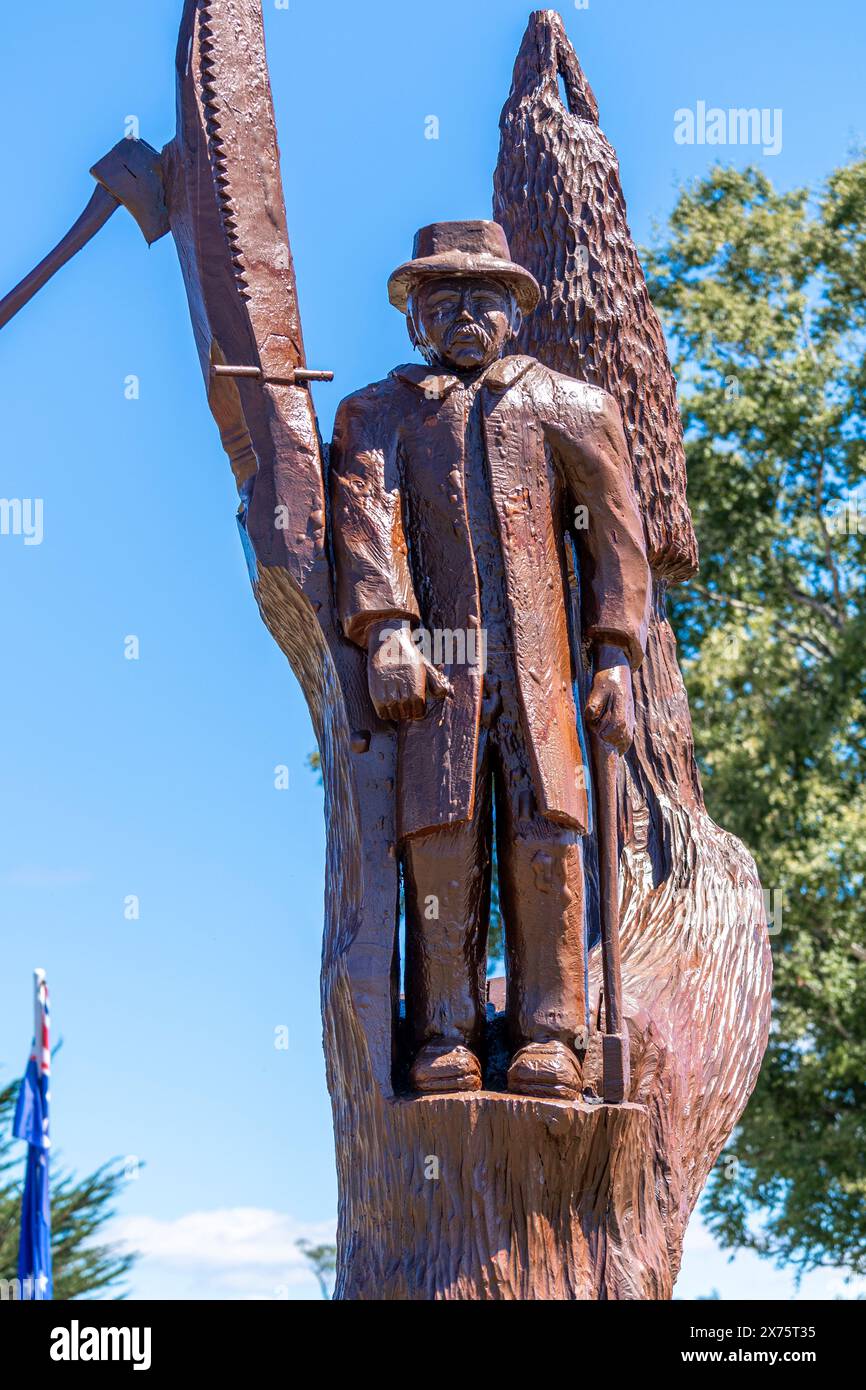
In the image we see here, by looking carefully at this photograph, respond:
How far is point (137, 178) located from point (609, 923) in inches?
118

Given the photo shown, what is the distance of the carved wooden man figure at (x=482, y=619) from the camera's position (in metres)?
6.23

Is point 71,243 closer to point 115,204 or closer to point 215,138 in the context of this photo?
point 115,204

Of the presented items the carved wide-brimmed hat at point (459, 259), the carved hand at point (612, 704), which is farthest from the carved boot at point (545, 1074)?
the carved wide-brimmed hat at point (459, 259)

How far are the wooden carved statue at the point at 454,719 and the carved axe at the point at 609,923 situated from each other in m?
0.01

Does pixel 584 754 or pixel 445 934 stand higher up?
pixel 584 754

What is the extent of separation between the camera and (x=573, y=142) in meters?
8.76

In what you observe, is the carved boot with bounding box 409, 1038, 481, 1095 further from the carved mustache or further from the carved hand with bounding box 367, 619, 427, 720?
the carved mustache

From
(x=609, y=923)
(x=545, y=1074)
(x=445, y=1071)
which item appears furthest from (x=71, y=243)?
(x=545, y=1074)

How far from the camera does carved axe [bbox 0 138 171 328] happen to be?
709cm

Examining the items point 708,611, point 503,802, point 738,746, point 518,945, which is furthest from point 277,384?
point 708,611

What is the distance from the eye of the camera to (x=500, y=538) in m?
6.38
